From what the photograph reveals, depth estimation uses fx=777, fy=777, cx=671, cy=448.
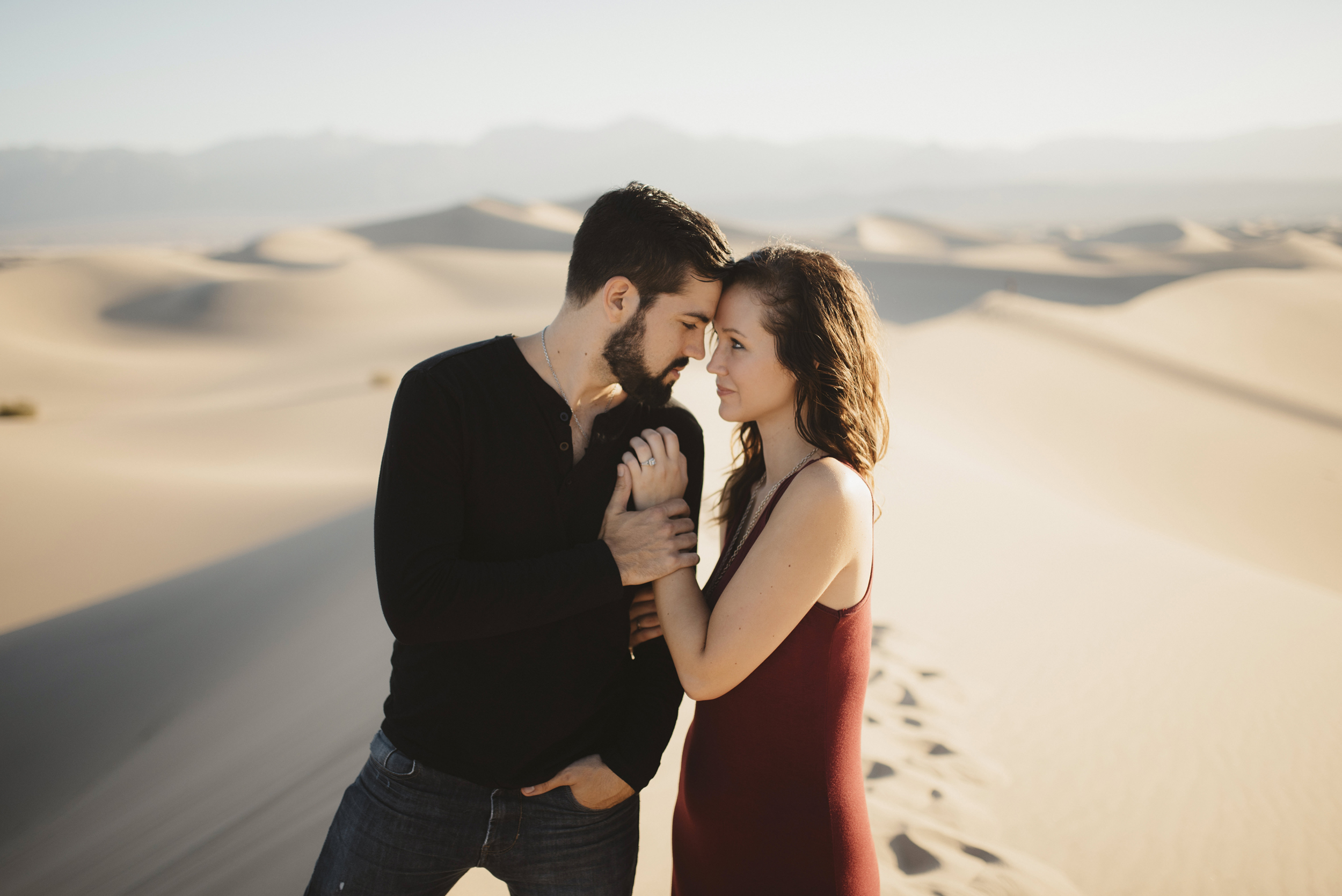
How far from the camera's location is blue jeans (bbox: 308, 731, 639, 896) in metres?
2.05

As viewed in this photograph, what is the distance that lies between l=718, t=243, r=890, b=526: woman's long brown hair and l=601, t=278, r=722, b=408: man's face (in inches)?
5.2

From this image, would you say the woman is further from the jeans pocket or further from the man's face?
the jeans pocket

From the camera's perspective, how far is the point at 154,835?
147 inches

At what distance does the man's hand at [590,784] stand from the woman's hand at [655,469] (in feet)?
2.39

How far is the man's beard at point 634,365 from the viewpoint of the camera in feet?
7.41

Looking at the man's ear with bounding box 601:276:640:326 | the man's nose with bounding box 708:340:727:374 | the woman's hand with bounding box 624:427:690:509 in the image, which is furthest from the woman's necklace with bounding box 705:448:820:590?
the man's ear with bounding box 601:276:640:326

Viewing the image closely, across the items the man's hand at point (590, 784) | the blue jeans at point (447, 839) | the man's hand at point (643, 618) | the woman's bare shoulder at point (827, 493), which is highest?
the woman's bare shoulder at point (827, 493)

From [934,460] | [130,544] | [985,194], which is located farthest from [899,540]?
[985,194]

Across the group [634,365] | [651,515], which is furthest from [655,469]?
[634,365]

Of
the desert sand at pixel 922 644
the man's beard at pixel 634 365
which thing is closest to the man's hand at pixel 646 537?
the man's beard at pixel 634 365

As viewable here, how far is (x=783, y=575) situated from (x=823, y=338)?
2.22ft

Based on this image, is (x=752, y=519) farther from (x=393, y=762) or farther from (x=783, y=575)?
(x=393, y=762)

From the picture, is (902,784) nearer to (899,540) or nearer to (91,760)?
(899,540)

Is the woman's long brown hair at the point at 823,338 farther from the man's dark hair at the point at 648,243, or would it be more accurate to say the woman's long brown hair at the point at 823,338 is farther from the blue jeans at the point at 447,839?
the blue jeans at the point at 447,839
